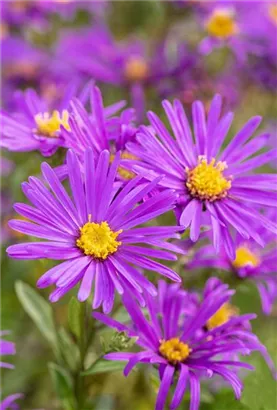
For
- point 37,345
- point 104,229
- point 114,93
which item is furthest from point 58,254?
point 114,93

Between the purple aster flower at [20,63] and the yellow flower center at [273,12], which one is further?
the yellow flower center at [273,12]

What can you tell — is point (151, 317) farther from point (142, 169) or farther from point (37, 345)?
point (37, 345)

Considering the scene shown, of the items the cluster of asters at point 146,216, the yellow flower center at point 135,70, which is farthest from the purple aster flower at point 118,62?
the cluster of asters at point 146,216

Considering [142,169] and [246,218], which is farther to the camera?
[246,218]

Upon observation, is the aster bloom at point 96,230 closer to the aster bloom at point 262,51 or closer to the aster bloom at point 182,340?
the aster bloom at point 182,340

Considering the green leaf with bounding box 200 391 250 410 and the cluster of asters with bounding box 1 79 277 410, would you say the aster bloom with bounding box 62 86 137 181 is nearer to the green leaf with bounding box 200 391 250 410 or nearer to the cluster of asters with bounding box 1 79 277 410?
the cluster of asters with bounding box 1 79 277 410

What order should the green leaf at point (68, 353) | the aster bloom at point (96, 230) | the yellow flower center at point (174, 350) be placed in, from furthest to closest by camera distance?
the green leaf at point (68, 353) → the yellow flower center at point (174, 350) → the aster bloom at point (96, 230)
